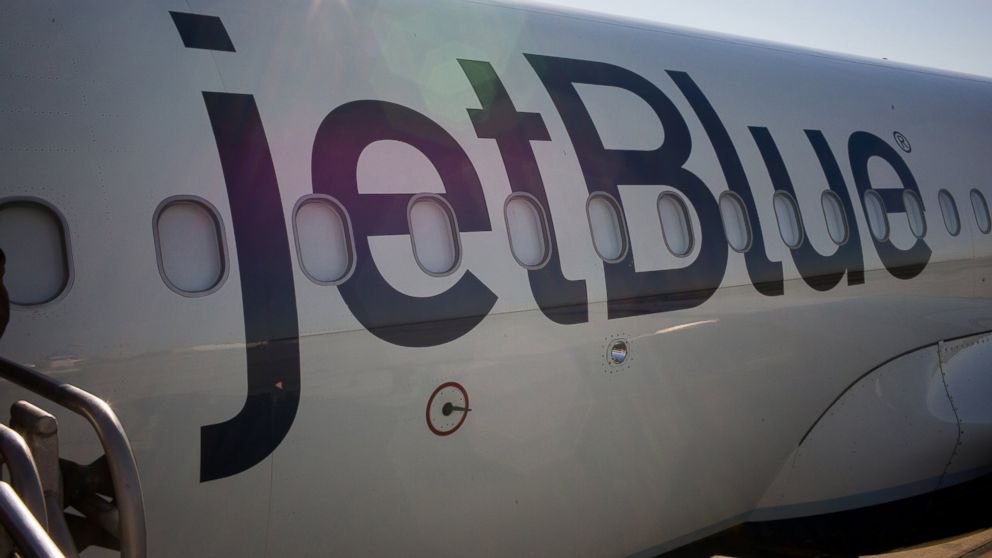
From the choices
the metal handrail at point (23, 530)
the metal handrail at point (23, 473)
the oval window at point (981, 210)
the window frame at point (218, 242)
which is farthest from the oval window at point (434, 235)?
the oval window at point (981, 210)

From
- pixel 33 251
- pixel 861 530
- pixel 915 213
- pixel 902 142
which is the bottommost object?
pixel 861 530

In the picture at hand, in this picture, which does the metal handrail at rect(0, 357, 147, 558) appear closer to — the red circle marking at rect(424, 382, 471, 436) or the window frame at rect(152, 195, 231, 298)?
the window frame at rect(152, 195, 231, 298)

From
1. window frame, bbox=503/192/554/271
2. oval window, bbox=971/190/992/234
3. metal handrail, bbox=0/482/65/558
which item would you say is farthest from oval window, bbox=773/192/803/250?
metal handrail, bbox=0/482/65/558

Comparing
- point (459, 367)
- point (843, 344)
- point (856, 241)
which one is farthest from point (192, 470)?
point (856, 241)

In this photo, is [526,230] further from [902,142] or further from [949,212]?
[949,212]

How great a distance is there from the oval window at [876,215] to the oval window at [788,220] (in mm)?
828

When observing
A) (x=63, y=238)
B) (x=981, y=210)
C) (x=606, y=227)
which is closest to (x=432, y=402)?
(x=606, y=227)

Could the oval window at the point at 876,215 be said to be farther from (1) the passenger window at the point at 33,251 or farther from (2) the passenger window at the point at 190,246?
(1) the passenger window at the point at 33,251

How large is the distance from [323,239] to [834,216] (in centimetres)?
373

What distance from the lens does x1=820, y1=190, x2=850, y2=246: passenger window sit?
6.07 meters

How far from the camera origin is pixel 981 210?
7484mm

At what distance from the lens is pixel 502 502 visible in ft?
14.1

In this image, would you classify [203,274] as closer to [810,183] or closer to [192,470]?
[192,470]

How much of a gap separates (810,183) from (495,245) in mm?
2680
